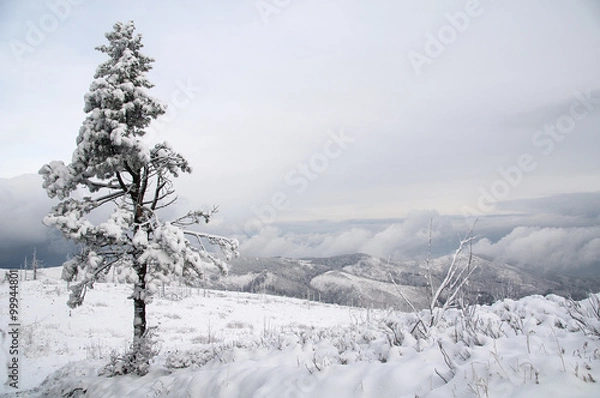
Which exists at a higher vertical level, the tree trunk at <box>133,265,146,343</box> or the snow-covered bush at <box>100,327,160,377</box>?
the tree trunk at <box>133,265,146,343</box>

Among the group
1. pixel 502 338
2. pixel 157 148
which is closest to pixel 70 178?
pixel 157 148

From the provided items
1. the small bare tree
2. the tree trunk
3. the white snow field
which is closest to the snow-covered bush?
the white snow field

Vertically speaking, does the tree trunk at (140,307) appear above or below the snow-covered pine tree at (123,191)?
below

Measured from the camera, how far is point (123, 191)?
9398 mm

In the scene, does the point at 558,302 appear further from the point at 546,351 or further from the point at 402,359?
the point at 402,359

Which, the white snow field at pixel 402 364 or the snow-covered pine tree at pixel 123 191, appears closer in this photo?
the white snow field at pixel 402 364

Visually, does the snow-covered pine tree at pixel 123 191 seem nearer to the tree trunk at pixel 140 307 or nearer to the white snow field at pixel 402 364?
the tree trunk at pixel 140 307

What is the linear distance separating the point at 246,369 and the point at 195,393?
3.01 feet

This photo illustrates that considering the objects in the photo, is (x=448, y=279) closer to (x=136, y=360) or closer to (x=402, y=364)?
(x=402, y=364)

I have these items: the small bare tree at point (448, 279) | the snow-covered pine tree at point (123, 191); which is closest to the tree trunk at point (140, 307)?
the snow-covered pine tree at point (123, 191)

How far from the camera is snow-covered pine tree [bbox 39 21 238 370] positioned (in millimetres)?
8000

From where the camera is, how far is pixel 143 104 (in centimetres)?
893

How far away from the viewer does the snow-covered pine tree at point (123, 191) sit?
8.00 m

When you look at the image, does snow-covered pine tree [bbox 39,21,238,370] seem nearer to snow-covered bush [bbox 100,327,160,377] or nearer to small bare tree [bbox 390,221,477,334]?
snow-covered bush [bbox 100,327,160,377]
